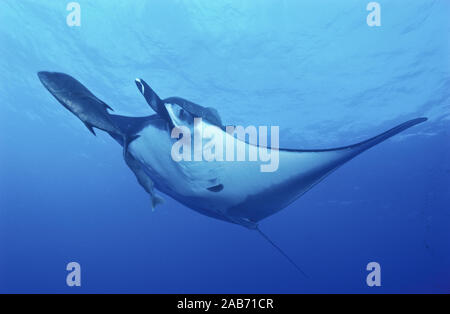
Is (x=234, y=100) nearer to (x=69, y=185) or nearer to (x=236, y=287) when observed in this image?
(x=69, y=185)

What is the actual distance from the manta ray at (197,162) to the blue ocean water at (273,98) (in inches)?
217

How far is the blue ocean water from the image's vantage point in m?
8.05

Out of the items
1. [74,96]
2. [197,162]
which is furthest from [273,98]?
[74,96]

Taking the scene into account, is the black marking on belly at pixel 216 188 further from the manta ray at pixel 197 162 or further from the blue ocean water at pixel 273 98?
the blue ocean water at pixel 273 98

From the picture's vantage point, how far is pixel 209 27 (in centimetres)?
826

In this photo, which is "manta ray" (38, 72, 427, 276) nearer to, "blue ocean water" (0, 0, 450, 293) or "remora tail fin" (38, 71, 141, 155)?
"remora tail fin" (38, 71, 141, 155)

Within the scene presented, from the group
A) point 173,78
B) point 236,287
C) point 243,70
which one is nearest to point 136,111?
point 173,78

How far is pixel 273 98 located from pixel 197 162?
822 cm

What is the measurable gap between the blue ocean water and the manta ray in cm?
550

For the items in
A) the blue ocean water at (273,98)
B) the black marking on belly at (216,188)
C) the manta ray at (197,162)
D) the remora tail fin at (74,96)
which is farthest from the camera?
the blue ocean water at (273,98)

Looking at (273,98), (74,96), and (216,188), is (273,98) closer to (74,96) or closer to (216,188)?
(216,188)

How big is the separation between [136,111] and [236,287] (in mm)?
35149

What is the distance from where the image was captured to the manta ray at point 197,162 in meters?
2.61

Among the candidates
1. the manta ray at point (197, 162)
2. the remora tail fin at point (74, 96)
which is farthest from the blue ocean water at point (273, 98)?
the remora tail fin at point (74, 96)
